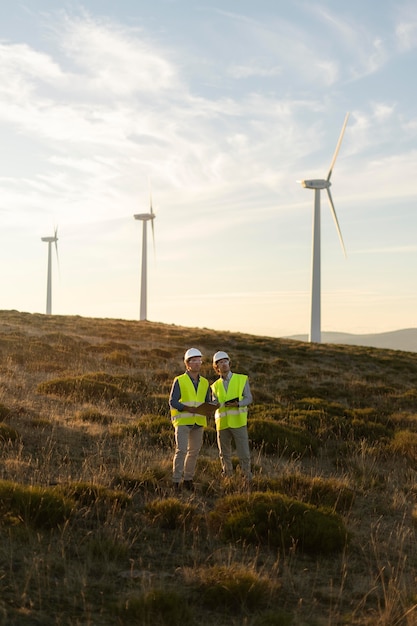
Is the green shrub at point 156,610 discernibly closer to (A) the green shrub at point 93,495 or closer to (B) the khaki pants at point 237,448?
(A) the green shrub at point 93,495

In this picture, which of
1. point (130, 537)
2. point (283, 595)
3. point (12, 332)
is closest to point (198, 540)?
point (130, 537)

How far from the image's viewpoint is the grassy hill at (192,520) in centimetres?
571

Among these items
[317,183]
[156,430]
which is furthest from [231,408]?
[317,183]

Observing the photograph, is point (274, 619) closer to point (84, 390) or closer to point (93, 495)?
point (93, 495)

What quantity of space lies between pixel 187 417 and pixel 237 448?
1.10 meters

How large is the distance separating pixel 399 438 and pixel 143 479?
327 inches

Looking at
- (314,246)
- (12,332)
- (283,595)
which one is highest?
(314,246)

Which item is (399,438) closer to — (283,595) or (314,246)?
(283,595)

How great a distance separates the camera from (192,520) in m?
8.06

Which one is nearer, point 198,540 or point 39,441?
point 198,540

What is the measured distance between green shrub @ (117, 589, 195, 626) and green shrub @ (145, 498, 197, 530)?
220 centimetres

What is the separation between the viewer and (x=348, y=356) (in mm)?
41594

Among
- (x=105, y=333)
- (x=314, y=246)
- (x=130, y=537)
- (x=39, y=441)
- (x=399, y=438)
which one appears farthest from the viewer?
(x=314, y=246)

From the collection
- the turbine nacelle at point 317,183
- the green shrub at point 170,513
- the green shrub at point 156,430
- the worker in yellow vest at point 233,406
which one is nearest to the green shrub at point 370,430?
the green shrub at point 156,430
